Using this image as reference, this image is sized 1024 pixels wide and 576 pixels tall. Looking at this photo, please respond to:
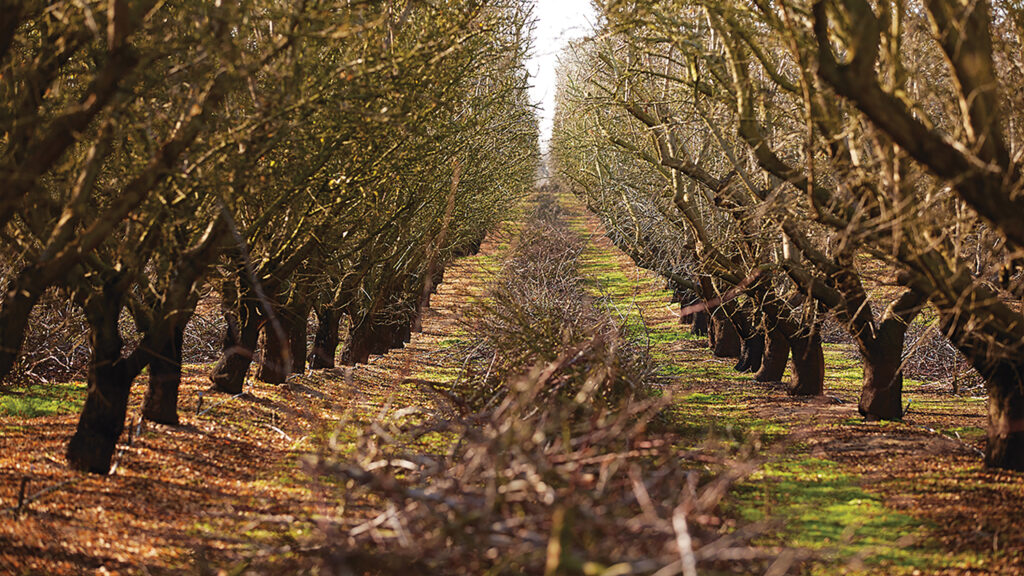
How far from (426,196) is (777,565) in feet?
38.9

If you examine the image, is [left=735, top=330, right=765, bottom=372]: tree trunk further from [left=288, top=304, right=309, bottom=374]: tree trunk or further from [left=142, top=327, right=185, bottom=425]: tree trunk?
[left=142, top=327, right=185, bottom=425]: tree trunk

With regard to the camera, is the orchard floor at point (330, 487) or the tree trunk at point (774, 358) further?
the tree trunk at point (774, 358)

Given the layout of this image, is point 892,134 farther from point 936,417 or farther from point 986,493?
point 936,417

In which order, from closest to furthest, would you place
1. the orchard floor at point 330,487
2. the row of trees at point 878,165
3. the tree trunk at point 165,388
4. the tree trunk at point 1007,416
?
the row of trees at point 878,165 < the orchard floor at point 330,487 < the tree trunk at point 1007,416 < the tree trunk at point 165,388

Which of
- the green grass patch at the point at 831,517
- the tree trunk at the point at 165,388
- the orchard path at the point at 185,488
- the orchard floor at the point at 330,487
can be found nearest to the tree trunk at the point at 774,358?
the orchard floor at the point at 330,487

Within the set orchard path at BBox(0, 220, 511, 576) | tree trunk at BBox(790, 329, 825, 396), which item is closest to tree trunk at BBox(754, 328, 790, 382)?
tree trunk at BBox(790, 329, 825, 396)

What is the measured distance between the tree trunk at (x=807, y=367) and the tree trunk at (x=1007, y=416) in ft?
16.1

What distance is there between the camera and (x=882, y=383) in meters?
11.3

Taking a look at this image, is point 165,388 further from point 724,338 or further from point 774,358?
point 724,338

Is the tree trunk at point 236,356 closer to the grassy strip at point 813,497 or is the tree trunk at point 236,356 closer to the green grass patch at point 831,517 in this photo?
the grassy strip at point 813,497

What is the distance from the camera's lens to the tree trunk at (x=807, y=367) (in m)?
13.5

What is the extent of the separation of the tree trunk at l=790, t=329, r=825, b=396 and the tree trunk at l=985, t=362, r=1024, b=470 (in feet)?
16.1

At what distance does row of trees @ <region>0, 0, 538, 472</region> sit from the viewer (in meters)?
5.93

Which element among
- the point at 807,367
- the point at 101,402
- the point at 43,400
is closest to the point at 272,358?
the point at 43,400
